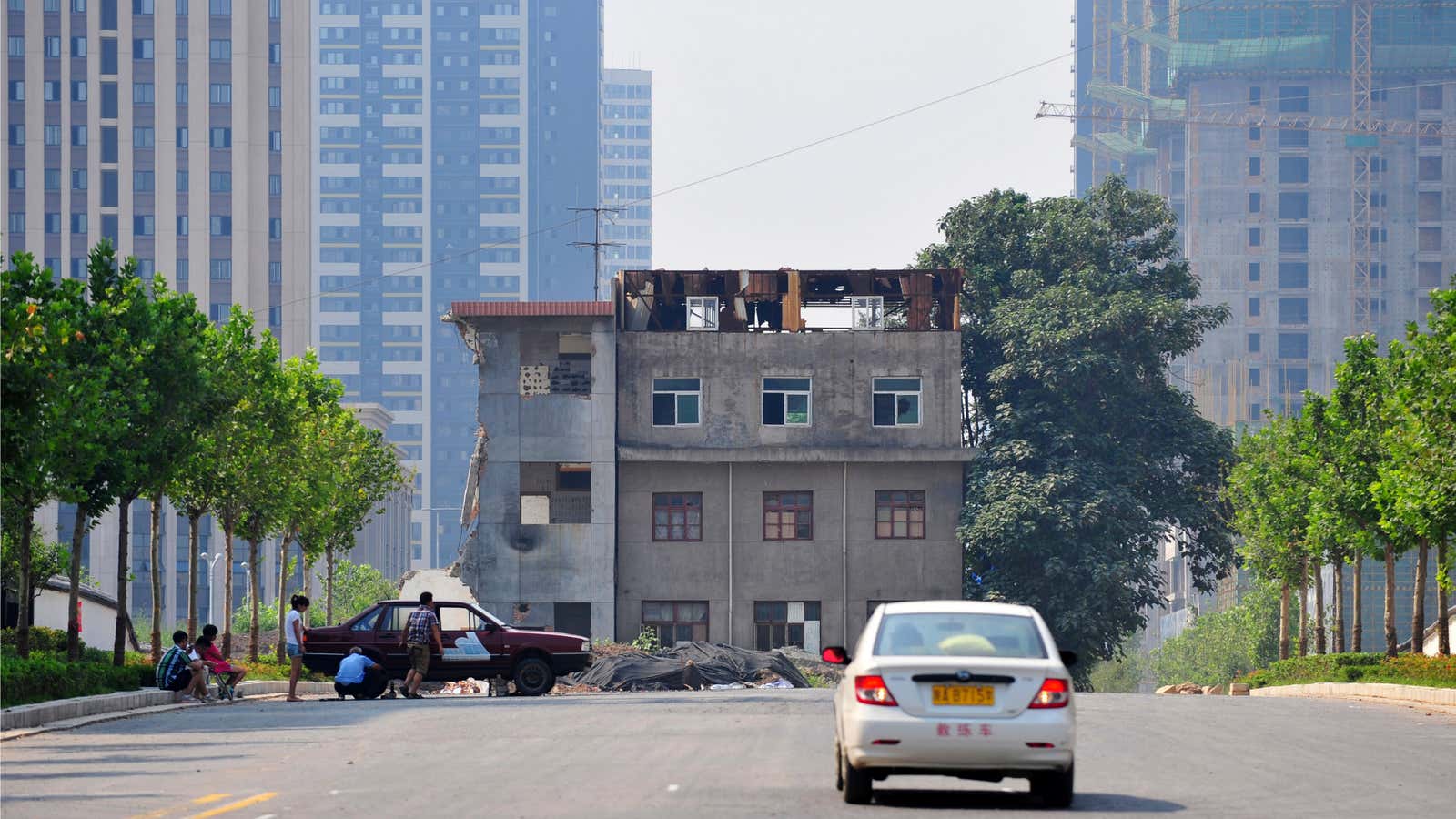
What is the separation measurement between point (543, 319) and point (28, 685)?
125ft

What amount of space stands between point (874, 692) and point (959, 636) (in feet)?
2.80

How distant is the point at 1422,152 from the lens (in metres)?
162

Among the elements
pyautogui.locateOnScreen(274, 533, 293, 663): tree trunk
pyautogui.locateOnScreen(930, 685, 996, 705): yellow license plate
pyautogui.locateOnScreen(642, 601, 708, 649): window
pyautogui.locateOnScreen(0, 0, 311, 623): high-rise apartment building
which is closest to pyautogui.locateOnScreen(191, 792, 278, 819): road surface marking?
pyautogui.locateOnScreen(930, 685, 996, 705): yellow license plate

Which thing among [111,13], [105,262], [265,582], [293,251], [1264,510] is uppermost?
[111,13]

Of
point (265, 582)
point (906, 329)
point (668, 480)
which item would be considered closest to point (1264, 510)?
point (906, 329)

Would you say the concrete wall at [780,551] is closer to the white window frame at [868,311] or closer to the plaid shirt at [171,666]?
the white window frame at [868,311]

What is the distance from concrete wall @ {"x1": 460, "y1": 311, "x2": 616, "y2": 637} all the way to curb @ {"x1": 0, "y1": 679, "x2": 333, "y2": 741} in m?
30.4

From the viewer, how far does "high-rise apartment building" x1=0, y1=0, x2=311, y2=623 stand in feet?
461

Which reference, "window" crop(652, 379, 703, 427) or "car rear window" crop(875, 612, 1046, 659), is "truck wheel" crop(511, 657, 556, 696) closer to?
"car rear window" crop(875, 612, 1046, 659)

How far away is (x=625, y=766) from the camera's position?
17906 millimetres

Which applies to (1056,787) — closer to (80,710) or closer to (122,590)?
(80,710)

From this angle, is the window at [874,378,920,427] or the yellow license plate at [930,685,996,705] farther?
the window at [874,378,920,427]

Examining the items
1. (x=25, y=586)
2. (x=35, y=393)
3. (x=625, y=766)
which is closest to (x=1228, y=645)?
(x=25, y=586)

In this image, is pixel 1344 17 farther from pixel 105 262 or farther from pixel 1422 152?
pixel 105 262
